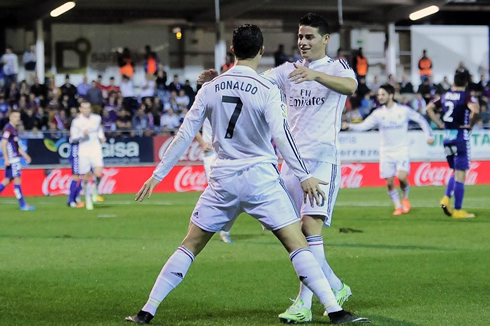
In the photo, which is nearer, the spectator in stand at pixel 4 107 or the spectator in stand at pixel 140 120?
the spectator in stand at pixel 4 107

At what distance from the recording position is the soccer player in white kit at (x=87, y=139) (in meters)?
20.5

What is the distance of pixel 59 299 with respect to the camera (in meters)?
8.43

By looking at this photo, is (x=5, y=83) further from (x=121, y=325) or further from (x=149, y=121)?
(x=121, y=325)

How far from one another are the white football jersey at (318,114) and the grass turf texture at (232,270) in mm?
1315

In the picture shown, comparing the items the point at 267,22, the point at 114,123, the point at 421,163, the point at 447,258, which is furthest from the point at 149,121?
the point at 447,258

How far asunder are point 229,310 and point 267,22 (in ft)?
121

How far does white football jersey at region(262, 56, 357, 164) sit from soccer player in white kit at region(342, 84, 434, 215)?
10495 mm

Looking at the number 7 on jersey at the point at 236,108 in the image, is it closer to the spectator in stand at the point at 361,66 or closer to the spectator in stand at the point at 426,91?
the spectator in stand at the point at 426,91

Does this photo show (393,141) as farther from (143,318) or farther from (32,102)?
(32,102)

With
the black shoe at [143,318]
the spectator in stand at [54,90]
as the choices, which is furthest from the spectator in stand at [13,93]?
the black shoe at [143,318]

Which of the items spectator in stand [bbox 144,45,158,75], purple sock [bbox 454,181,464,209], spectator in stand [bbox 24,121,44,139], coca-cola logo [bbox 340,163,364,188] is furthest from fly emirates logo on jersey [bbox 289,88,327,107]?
spectator in stand [bbox 144,45,158,75]

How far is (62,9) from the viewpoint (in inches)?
1437

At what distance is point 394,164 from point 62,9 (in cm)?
2178

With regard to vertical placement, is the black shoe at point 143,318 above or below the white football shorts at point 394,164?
below
